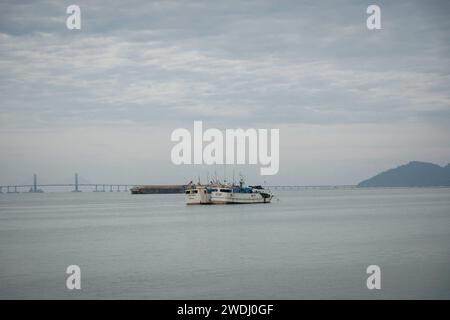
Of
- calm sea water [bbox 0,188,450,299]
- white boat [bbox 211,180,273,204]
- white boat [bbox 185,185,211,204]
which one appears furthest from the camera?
white boat [bbox 185,185,211,204]

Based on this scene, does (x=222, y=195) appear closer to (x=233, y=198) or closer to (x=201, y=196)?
(x=233, y=198)

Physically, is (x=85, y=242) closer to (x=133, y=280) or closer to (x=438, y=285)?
(x=133, y=280)

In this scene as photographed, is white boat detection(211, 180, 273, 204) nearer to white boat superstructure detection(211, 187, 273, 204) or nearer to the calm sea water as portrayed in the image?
white boat superstructure detection(211, 187, 273, 204)

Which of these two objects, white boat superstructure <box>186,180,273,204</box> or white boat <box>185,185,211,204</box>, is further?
white boat <box>185,185,211,204</box>

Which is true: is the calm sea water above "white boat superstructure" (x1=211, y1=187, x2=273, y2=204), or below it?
below

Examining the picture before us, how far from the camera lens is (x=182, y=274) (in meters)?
32.1

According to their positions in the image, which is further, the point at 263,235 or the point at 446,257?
the point at 263,235
